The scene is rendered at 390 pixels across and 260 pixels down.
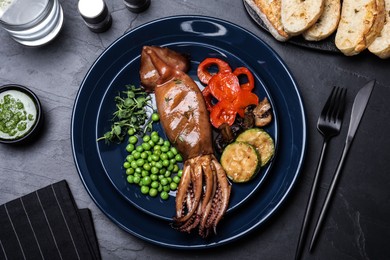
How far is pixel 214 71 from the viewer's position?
4020mm

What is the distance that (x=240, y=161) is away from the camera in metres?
3.69

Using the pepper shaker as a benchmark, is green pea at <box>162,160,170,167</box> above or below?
below

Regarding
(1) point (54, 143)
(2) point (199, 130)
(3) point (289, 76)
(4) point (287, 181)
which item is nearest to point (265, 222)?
(4) point (287, 181)

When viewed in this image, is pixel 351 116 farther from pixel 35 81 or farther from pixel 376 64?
pixel 35 81

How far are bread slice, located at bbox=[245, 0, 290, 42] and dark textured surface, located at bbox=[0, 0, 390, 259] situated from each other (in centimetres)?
13

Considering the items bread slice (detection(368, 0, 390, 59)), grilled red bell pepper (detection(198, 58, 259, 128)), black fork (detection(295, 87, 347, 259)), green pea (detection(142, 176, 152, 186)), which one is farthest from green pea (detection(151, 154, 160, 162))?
bread slice (detection(368, 0, 390, 59))

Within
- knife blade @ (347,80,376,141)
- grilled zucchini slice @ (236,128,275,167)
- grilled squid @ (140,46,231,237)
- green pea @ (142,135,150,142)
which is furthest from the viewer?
green pea @ (142,135,150,142)

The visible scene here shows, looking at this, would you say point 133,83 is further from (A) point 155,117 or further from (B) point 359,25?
(B) point 359,25

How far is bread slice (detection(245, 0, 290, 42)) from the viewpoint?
393 centimetres

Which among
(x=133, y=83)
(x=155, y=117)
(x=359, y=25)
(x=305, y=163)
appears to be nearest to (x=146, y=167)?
(x=155, y=117)

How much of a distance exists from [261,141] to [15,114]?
191 cm

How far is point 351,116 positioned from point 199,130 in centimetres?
117

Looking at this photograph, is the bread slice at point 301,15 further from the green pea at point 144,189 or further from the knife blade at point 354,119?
the green pea at point 144,189

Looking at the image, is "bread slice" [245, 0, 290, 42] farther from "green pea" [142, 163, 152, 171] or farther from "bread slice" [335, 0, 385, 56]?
"green pea" [142, 163, 152, 171]
